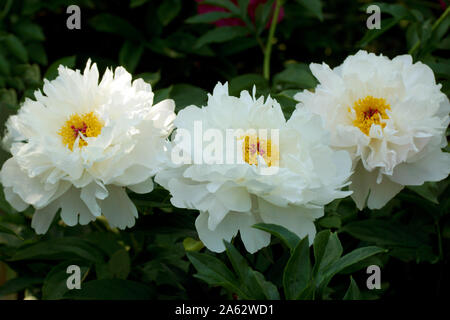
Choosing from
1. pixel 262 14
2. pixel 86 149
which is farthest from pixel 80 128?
pixel 262 14

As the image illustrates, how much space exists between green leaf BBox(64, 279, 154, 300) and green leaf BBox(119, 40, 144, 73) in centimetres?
69

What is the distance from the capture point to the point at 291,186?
690 mm

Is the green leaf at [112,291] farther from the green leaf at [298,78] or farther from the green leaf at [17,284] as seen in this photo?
the green leaf at [298,78]

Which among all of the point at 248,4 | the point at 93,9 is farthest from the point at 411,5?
the point at 93,9

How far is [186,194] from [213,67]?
0.95 m

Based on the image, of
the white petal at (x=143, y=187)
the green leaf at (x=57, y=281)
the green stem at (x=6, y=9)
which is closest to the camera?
the white petal at (x=143, y=187)

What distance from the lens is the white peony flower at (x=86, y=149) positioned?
0.77 meters

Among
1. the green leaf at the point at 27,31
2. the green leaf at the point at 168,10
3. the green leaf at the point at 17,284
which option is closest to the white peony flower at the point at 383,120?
the green leaf at the point at 17,284

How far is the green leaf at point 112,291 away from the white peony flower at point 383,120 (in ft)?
1.20

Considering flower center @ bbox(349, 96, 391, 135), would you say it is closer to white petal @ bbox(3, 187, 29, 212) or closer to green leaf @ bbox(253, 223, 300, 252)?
green leaf @ bbox(253, 223, 300, 252)

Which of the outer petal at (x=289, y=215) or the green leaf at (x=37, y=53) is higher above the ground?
the green leaf at (x=37, y=53)

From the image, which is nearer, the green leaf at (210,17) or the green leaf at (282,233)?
the green leaf at (282,233)

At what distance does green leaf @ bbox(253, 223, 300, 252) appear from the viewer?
0.68m
